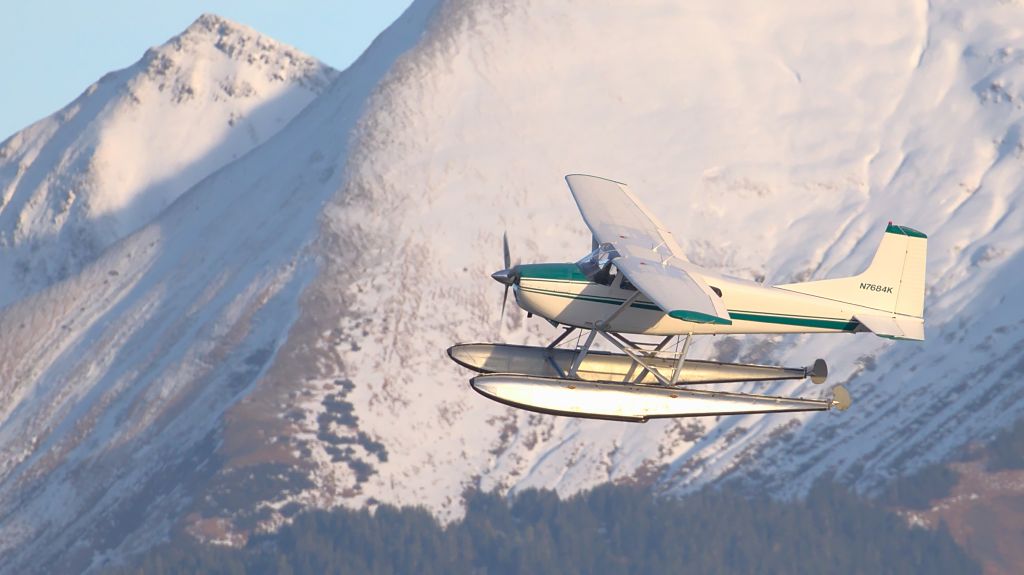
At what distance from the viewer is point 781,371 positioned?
63156mm

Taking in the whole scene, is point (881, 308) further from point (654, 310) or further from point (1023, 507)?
point (1023, 507)

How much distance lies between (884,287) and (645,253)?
7.98m

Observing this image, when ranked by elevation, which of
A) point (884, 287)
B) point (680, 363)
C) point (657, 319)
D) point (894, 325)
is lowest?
point (894, 325)

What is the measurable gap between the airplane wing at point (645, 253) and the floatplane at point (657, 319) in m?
0.07

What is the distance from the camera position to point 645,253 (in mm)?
63281

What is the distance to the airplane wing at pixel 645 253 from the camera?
5841cm

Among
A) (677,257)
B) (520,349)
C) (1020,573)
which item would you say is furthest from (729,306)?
(1020,573)

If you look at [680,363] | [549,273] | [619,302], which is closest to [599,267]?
[619,302]

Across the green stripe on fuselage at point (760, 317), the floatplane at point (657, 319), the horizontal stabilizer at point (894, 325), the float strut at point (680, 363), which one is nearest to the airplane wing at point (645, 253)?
the floatplane at point (657, 319)

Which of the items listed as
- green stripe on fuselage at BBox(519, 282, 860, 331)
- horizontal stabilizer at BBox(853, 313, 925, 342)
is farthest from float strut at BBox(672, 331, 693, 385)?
horizontal stabilizer at BBox(853, 313, 925, 342)

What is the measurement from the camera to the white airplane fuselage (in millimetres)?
61094

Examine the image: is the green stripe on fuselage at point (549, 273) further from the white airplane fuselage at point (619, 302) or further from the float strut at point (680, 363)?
the float strut at point (680, 363)

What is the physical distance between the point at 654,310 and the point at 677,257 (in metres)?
3.93

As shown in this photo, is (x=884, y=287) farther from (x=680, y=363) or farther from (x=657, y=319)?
(x=680, y=363)
